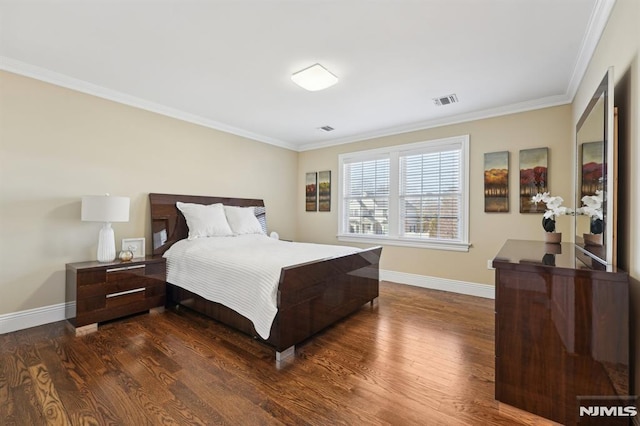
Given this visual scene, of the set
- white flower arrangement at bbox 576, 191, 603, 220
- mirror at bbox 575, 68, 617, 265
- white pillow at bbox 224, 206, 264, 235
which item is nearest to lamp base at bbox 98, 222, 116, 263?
white pillow at bbox 224, 206, 264, 235

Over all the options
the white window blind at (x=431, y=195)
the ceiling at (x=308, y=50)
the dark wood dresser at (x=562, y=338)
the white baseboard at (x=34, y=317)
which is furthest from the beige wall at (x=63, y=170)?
the dark wood dresser at (x=562, y=338)

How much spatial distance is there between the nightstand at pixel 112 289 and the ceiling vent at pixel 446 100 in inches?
149

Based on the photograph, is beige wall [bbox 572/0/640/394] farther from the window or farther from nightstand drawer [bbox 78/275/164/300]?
nightstand drawer [bbox 78/275/164/300]

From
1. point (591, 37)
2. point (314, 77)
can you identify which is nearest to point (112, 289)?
point (314, 77)

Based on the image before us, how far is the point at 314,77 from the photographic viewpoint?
107 inches

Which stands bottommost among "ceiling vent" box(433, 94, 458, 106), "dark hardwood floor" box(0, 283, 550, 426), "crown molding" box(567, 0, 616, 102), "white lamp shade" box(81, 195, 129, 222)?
"dark hardwood floor" box(0, 283, 550, 426)

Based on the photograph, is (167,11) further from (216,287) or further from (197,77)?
(216,287)

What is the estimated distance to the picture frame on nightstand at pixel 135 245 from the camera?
335 centimetres

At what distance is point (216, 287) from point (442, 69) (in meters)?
2.99

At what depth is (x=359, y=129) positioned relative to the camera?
4641 mm

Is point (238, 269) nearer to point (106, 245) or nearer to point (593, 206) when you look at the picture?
point (106, 245)

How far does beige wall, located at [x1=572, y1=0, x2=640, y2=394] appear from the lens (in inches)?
56.9

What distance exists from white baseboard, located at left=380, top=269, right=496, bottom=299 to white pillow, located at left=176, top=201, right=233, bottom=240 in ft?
8.69

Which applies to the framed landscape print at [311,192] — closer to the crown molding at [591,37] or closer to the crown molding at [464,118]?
the crown molding at [464,118]
